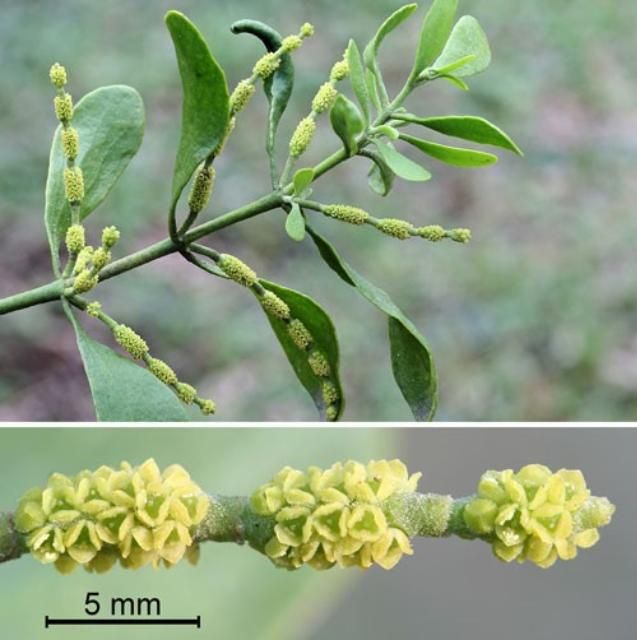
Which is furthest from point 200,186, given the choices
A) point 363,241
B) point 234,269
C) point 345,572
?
point 363,241

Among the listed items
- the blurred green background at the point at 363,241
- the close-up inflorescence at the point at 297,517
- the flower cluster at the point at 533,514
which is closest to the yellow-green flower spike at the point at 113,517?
the close-up inflorescence at the point at 297,517

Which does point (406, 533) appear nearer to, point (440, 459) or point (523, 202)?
point (440, 459)

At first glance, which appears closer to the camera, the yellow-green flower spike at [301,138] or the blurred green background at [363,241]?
the yellow-green flower spike at [301,138]

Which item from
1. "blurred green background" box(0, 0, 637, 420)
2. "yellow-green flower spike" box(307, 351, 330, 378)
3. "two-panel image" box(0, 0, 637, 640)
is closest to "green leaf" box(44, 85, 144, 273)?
"two-panel image" box(0, 0, 637, 640)

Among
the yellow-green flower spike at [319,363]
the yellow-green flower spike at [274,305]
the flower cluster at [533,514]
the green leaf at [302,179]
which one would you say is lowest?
the flower cluster at [533,514]

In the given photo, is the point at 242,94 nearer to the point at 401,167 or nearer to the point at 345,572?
the point at 401,167

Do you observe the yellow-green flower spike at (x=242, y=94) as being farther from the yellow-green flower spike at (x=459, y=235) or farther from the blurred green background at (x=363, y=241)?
the blurred green background at (x=363, y=241)

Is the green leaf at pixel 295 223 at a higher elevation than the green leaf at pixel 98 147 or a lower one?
lower
